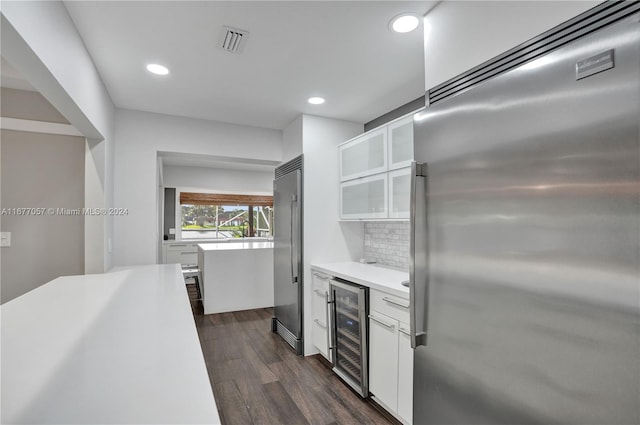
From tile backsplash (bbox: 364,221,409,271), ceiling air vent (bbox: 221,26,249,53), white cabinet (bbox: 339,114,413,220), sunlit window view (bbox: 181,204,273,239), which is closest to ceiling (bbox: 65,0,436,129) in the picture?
ceiling air vent (bbox: 221,26,249,53)

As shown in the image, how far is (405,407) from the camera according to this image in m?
1.96

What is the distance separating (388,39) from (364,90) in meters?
0.76

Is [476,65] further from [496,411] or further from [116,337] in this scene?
[116,337]

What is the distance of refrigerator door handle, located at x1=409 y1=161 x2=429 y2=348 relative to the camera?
153 cm

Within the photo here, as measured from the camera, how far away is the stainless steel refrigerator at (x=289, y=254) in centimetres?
322

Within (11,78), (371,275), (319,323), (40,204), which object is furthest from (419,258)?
(11,78)

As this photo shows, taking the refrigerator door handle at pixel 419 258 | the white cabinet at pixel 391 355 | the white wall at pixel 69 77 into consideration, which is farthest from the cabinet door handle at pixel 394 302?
the white wall at pixel 69 77

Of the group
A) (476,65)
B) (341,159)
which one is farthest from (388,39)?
(341,159)

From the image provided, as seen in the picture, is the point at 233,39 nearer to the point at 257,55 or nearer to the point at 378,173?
the point at 257,55

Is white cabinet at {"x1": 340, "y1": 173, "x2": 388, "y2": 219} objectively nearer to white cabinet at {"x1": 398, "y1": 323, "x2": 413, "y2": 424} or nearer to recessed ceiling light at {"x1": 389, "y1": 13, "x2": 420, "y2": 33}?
white cabinet at {"x1": 398, "y1": 323, "x2": 413, "y2": 424}

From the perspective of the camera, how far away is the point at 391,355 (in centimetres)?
209

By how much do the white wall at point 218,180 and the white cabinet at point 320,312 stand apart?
4.71 m

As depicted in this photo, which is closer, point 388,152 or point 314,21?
point 314,21

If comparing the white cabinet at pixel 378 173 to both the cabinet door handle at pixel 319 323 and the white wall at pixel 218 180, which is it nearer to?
the cabinet door handle at pixel 319 323
